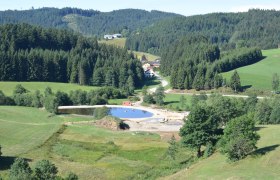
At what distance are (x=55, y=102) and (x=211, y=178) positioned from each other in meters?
77.2

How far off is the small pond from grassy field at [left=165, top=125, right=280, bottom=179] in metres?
62.0

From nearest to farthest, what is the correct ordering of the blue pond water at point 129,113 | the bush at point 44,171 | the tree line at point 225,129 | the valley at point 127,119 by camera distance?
the bush at point 44,171 → the tree line at point 225,129 → the valley at point 127,119 → the blue pond water at point 129,113

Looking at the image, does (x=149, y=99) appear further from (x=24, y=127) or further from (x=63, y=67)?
(x=63, y=67)

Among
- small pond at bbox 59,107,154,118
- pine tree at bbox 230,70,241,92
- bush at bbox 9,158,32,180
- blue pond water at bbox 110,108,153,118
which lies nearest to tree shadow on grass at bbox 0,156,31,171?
bush at bbox 9,158,32,180

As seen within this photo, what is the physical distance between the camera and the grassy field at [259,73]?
158 meters

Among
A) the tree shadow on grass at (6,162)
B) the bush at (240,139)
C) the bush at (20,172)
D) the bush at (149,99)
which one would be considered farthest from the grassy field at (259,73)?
the bush at (20,172)

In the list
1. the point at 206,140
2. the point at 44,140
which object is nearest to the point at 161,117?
the point at 44,140

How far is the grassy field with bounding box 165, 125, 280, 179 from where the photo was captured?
1699 inches

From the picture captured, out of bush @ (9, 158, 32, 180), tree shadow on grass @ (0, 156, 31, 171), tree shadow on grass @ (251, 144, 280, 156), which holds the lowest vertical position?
tree shadow on grass @ (0, 156, 31, 171)

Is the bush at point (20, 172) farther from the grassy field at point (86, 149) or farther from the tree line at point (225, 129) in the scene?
the tree line at point (225, 129)

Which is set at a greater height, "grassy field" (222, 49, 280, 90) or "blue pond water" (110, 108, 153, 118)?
"grassy field" (222, 49, 280, 90)

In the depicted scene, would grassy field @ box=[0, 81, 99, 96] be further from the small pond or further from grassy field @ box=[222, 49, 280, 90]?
grassy field @ box=[222, 49, 280, 90]

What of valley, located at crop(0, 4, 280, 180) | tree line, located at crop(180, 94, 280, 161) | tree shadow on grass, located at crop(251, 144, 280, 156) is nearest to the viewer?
tree shadow on grass, located at crop(251, 144, 280, 156)

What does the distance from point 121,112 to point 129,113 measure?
2.44 m
